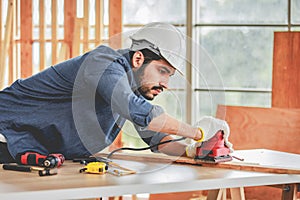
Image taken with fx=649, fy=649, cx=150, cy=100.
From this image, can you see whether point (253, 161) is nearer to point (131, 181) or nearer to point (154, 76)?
point (154, 76)

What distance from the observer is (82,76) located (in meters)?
2.58

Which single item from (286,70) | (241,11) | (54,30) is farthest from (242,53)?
(54,30)

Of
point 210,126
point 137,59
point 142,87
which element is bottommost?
point 210,126

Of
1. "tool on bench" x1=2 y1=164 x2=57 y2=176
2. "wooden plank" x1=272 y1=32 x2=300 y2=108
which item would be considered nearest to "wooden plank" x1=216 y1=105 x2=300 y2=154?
"wooden plank" x1=272 y1=32 x2=300 y2=108

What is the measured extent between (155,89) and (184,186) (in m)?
0.46

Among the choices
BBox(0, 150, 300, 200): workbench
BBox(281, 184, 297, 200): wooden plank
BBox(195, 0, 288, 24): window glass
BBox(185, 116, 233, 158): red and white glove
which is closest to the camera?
BBox(0, 150, 300, 200): workbench

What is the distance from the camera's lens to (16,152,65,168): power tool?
2459mm

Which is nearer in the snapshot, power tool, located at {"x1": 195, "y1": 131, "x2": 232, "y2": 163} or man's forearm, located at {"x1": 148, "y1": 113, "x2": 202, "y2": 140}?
man's forearm, located at {"x1": 148, "y1": 113, "x2": 202, "y2": 140}

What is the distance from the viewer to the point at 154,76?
8.31ft

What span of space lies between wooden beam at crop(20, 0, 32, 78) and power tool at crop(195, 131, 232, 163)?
3.42m

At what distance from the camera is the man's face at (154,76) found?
8.28ft

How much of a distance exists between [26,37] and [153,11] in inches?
46.0

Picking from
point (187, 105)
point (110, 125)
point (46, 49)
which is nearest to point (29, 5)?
point (46, 49)

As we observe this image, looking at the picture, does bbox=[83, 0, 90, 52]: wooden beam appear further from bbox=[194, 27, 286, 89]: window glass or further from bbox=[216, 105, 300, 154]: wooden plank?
bbox=[216, 105, 300, 154]: wooden plank
